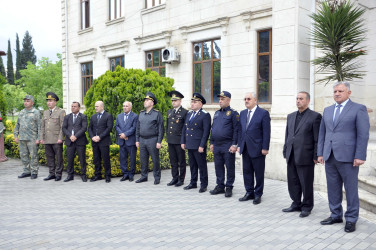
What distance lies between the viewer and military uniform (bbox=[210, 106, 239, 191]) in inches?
261

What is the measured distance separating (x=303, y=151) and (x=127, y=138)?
4.37 meters

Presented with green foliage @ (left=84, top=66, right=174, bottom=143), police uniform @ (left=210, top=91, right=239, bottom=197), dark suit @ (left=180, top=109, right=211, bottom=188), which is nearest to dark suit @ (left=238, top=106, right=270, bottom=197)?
police uniform @ (left=210, top=91, right=239, bottom=197)

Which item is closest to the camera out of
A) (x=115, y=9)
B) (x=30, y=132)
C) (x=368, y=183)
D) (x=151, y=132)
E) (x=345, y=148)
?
(x=345, y=148)

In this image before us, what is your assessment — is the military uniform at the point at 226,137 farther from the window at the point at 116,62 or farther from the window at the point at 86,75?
the window at the point at 86,75

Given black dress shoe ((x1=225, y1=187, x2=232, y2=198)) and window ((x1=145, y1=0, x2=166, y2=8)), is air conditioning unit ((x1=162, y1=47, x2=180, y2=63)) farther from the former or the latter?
black dress shoe ((x1=225, y1=187, x2=232, y2=198))

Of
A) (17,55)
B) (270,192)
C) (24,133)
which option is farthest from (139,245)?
(17,55)

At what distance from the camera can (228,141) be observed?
264 inches

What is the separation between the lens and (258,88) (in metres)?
11.6

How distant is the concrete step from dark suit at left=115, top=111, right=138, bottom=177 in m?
4.89

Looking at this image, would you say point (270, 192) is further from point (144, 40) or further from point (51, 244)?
point (144, 40)

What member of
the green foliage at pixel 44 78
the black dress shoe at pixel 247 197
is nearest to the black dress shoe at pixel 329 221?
the black dress shoe at pixel 247 197

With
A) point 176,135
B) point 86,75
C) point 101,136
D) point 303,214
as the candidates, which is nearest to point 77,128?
point 101,136

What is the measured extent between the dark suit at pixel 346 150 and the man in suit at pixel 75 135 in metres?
5.59

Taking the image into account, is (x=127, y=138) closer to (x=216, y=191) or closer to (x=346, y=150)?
(x=216, y=191)
